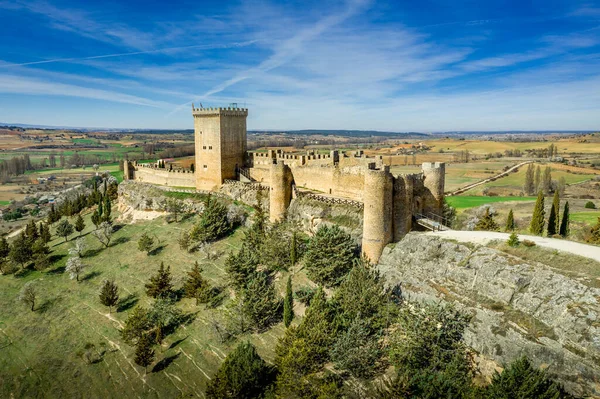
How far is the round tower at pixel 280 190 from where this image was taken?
33.0 m

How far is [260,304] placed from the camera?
24219 millimetres

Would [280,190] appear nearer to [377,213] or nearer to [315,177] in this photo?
[315,177]

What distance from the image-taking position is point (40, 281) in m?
33.8

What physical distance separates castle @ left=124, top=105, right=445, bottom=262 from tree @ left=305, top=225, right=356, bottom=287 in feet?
4.59

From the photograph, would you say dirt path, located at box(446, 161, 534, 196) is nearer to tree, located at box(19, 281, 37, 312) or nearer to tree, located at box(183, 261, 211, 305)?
tree, located at box(183, 261, 211, 305)

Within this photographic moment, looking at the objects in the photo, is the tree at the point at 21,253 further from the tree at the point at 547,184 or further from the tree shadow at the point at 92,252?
the tree at the point at 547,184

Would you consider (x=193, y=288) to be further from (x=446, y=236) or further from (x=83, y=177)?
(x=83, y=177)

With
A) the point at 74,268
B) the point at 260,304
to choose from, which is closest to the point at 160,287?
the point at 260,304

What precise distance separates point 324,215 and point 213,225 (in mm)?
10310

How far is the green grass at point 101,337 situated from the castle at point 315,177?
6566 mm

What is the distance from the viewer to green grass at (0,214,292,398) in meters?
21.0

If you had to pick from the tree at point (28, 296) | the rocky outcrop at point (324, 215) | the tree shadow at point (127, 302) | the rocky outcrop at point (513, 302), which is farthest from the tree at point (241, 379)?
the tree at point (28, 296)

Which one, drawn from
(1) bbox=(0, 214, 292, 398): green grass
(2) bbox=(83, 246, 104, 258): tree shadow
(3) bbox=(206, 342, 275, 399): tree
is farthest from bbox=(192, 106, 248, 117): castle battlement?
(3) bbox=(206, 342, 275, 399): tree

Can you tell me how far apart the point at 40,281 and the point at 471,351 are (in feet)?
111
